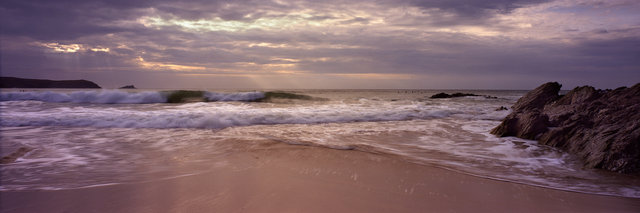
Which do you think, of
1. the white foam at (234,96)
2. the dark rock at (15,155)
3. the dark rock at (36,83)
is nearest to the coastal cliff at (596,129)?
the dark rock at (15,155)

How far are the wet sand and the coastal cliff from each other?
111cm

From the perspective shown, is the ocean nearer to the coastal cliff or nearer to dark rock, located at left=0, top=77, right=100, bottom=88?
the coastal cliff

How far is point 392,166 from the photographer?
3277 millimetres

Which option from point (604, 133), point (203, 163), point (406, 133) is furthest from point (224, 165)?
point (604, 133)

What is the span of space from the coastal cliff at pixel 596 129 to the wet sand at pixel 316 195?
1.11 meters

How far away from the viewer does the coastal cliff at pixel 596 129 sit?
10.6 feet

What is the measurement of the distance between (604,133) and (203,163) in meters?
4.70

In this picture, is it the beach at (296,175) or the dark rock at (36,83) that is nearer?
the beach at (296,175)

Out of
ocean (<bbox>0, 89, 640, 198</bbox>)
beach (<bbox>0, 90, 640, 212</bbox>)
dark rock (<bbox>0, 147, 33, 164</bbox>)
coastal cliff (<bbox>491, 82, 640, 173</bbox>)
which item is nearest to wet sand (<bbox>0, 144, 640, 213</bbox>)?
beach (<bbox>0, 90, 640, 212</bbox>)

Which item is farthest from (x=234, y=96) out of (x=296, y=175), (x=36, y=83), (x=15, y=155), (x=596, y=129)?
(x=36, y=83)

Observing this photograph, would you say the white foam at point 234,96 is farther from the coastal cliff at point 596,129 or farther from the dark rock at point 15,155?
the coastal cliff at point 596,129

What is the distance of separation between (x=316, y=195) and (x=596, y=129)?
3946 millimetres

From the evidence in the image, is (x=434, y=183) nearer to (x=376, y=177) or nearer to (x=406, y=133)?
(x=376, y=177)

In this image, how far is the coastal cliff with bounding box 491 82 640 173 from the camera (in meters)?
3.24
